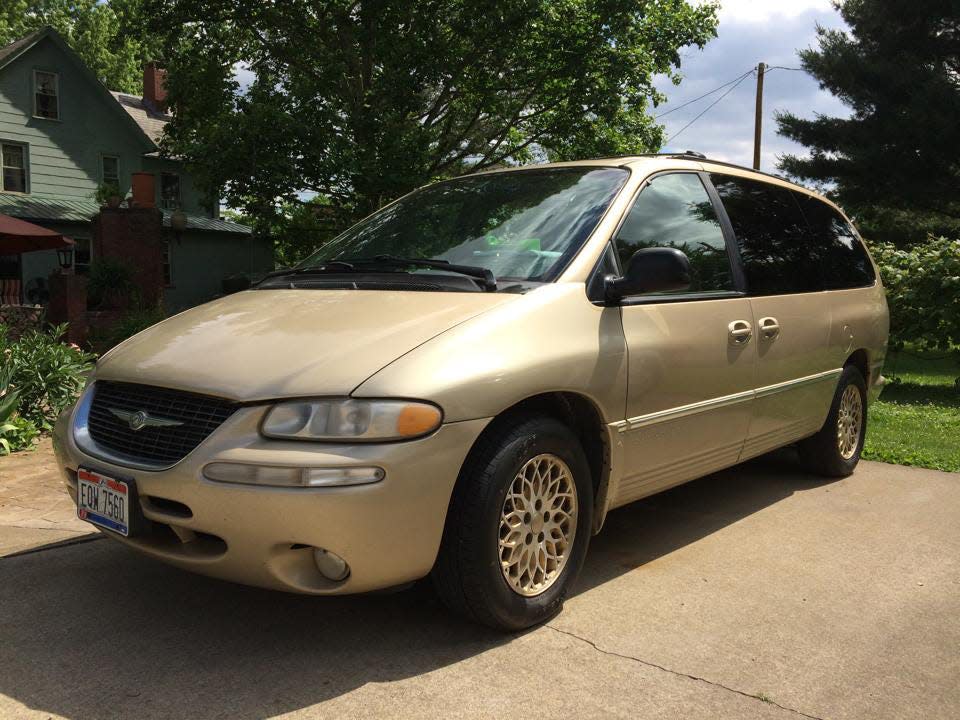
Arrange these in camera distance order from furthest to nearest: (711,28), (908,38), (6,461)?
(908,38) < (711,28) < (6,461)

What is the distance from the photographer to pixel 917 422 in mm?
7879

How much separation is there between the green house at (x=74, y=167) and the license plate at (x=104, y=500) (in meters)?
19.8

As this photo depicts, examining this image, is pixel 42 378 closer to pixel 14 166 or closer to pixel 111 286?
pixel 111 286

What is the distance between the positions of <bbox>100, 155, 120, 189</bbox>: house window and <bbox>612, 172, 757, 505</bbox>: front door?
25.6m

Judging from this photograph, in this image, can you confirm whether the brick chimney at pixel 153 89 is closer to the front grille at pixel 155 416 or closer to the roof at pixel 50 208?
the roof at pixel 50 208

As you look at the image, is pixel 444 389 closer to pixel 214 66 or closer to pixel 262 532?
pixel 262 532

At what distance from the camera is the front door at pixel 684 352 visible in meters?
3.75

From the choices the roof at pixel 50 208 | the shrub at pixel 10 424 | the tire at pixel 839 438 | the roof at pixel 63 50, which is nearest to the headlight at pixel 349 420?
the tire at pixel 839 438

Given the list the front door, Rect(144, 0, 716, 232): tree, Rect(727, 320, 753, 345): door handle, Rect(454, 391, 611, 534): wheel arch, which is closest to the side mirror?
the front door

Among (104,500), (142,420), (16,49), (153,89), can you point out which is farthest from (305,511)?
(153,89)

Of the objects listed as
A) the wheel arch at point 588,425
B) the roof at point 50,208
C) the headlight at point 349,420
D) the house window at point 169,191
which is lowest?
the wheel arch at point 588,425

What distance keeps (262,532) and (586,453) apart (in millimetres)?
1381

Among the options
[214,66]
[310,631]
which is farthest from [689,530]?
[214,66]

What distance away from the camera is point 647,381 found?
3.73m
